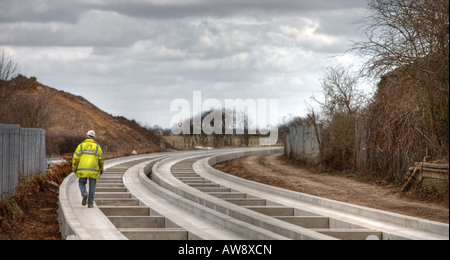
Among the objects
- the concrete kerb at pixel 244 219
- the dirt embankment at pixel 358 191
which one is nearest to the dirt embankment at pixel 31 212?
the concrete kerb at pixel 244 219

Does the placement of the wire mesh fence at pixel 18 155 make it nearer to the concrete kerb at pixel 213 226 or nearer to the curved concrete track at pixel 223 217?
the curved concrete track at pixel 223 217

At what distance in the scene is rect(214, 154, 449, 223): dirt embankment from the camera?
1787 cm

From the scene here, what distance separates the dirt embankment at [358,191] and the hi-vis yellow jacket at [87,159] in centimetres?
758

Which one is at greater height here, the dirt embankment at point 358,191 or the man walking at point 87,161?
the man walking at point 87,161

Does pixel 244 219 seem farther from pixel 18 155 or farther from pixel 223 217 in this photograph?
pixel 18 155

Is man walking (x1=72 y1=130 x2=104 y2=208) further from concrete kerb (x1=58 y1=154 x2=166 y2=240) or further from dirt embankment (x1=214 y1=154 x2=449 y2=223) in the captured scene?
dirt embankment (x1=214 y1=154 x2=449 y2=223)

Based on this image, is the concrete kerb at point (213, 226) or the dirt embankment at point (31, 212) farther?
the dirt embankment at point (31, 212)

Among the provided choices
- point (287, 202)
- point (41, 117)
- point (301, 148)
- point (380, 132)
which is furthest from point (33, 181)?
point (41, 117)

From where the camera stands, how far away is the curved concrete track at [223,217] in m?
13.9

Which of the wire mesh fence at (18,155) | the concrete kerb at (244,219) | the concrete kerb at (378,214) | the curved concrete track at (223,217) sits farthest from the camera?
the wire mesh fence at (18,155)

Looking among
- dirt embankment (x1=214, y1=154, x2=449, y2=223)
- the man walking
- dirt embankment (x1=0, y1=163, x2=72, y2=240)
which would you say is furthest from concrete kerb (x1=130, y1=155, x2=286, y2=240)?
dirt embankment (x1=214, y1=154, x2=449, y2=223)

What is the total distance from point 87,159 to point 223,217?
408 centimetres

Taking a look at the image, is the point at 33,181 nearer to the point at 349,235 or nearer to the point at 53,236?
the point at 53,236

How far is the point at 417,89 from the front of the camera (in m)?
21.3
